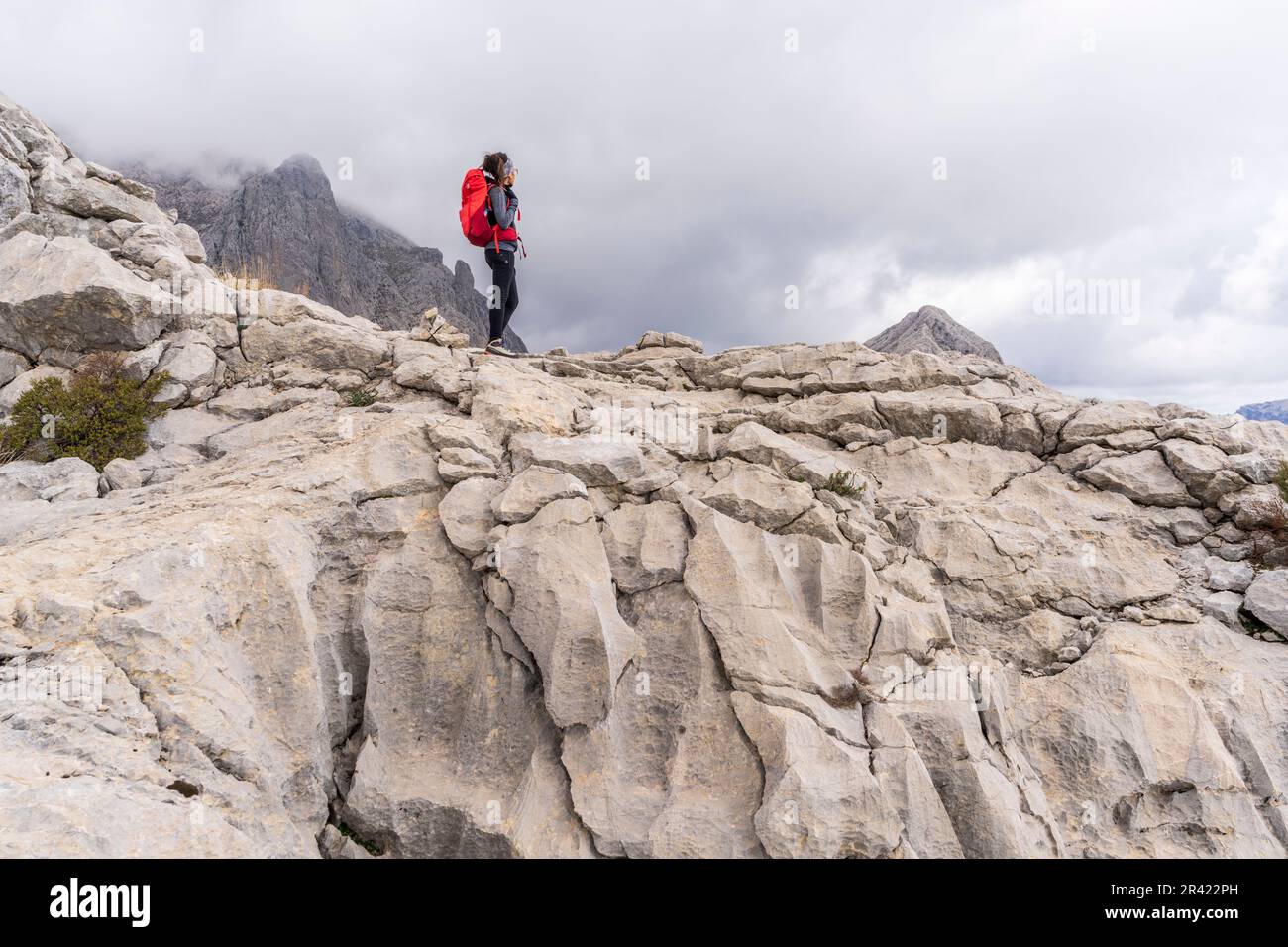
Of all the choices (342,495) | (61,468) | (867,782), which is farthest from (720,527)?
(61,468)

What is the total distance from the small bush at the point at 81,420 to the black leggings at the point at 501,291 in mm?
7034

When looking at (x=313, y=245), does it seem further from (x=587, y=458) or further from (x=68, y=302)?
(x=587, y=458)

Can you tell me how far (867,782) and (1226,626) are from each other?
6.97 m

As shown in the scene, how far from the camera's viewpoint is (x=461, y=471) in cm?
973

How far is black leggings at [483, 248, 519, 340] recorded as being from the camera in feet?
46.9

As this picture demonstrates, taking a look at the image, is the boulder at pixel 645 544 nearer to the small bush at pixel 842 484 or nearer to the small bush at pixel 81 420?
the small bush at pixel 842 484

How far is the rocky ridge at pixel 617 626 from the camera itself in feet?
21.2

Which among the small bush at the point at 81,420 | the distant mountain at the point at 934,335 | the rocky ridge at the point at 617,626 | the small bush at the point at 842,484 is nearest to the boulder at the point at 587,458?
the rocky ridge at the point at 617,626

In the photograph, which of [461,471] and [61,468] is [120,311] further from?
[461,471]

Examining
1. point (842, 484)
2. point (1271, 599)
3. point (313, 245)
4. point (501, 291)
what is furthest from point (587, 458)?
point (313, 245)

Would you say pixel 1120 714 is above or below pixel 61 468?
below

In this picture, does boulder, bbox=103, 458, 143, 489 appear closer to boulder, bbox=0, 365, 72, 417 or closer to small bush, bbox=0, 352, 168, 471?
small bush, bbox=0, 352, 168, 471

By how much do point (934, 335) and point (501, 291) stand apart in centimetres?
1846

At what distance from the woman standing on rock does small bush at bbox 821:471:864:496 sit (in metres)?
8.32
